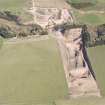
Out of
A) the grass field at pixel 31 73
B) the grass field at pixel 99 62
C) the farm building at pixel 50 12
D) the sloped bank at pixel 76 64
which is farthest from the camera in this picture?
the farm building at pixel 50 12

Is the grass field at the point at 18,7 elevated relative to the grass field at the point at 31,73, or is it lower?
elevated

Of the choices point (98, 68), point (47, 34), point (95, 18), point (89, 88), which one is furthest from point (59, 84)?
point (95, 18)

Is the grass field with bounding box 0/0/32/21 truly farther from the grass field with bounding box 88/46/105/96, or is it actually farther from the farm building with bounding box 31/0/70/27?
the grass field with bounding box 88/46/105/96

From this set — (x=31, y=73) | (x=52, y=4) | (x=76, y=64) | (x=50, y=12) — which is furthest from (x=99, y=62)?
(x=52, y=4)

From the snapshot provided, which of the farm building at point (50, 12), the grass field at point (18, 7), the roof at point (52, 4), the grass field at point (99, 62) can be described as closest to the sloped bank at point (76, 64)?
the grass field at point (99, 62)

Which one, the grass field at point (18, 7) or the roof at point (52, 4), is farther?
the roof at point (52, 4)

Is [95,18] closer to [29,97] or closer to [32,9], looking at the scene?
[32,9]

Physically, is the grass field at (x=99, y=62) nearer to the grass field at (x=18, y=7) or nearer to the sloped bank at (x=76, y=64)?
the sloped bank at (x=76, y=64)
